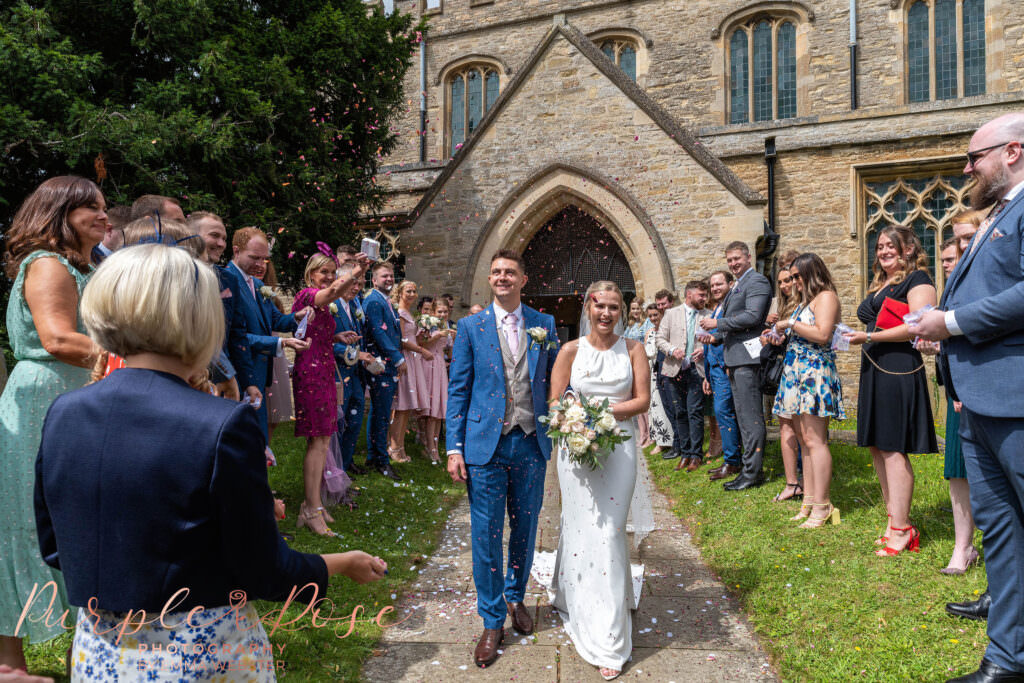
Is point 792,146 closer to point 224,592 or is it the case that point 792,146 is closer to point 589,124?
point 589,124

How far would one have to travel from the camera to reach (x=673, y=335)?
9070mm

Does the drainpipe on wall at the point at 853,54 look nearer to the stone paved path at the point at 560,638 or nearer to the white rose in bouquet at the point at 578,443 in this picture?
the stone paved path at the point at 560,638

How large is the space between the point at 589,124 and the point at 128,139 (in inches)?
312

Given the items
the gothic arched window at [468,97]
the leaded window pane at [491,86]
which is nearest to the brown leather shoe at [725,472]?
the gothic arched window at [468,97]

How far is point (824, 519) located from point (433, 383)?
5404mm

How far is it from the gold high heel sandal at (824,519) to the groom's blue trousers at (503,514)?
290 centimetres

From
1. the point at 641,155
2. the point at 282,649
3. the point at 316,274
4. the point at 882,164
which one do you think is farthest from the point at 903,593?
the point at 882,164

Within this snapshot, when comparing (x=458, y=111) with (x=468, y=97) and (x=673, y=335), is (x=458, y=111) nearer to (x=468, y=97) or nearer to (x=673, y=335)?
(x=468, y=97)

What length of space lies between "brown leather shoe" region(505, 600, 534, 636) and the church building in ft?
30.1

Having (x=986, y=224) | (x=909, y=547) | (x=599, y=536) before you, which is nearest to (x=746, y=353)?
(x=909, y=547)

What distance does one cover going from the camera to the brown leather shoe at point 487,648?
353 cm

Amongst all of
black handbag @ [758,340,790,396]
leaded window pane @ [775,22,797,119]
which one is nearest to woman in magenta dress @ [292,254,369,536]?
black handbag @ [758,340,790,396]

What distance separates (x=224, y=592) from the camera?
1.49m

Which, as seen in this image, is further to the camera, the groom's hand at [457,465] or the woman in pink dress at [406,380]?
the woman in pink dress at [406,380]
